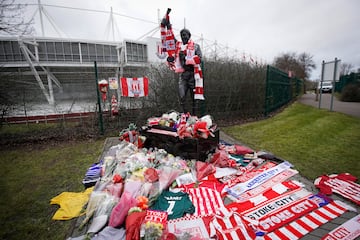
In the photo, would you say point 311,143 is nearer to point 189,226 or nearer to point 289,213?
point 289,213

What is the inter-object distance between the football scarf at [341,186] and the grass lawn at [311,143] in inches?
10.0

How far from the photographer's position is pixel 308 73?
3153 cm

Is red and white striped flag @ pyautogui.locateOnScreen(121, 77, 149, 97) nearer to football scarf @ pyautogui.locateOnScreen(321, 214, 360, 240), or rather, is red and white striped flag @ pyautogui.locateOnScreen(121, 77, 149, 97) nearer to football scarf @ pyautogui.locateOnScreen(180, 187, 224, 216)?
football scarf @ pyautogui.locateOnScreen(180, 187, 224, 216)

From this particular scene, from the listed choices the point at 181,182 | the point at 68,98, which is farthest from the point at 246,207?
the point at 68,98

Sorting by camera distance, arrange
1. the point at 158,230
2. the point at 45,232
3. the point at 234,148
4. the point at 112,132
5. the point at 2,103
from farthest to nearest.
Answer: the point at 112,132 < the point at 2,103 < the point at 234,148 < the point at 45,232 < the point at 158,230

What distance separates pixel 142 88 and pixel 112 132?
1.83 m

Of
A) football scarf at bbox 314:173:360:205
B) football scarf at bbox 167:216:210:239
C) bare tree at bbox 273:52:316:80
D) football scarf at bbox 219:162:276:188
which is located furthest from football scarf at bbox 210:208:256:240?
bare tree at bbox 273:52:316:80

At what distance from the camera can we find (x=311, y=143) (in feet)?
13.6

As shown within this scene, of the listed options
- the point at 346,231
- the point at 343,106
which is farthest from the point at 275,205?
the point at 343,106

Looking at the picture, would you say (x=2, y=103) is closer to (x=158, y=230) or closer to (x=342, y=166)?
(x=158, y=230)

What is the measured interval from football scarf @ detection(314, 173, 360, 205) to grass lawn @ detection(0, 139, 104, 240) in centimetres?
315

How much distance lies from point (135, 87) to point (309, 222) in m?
5.08

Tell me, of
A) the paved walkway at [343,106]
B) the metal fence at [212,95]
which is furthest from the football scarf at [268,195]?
the paved walkway at [343,106]

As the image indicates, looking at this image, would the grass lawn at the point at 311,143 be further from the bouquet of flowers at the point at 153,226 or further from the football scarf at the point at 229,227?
the bouquet of flowers at the point at 153,226
